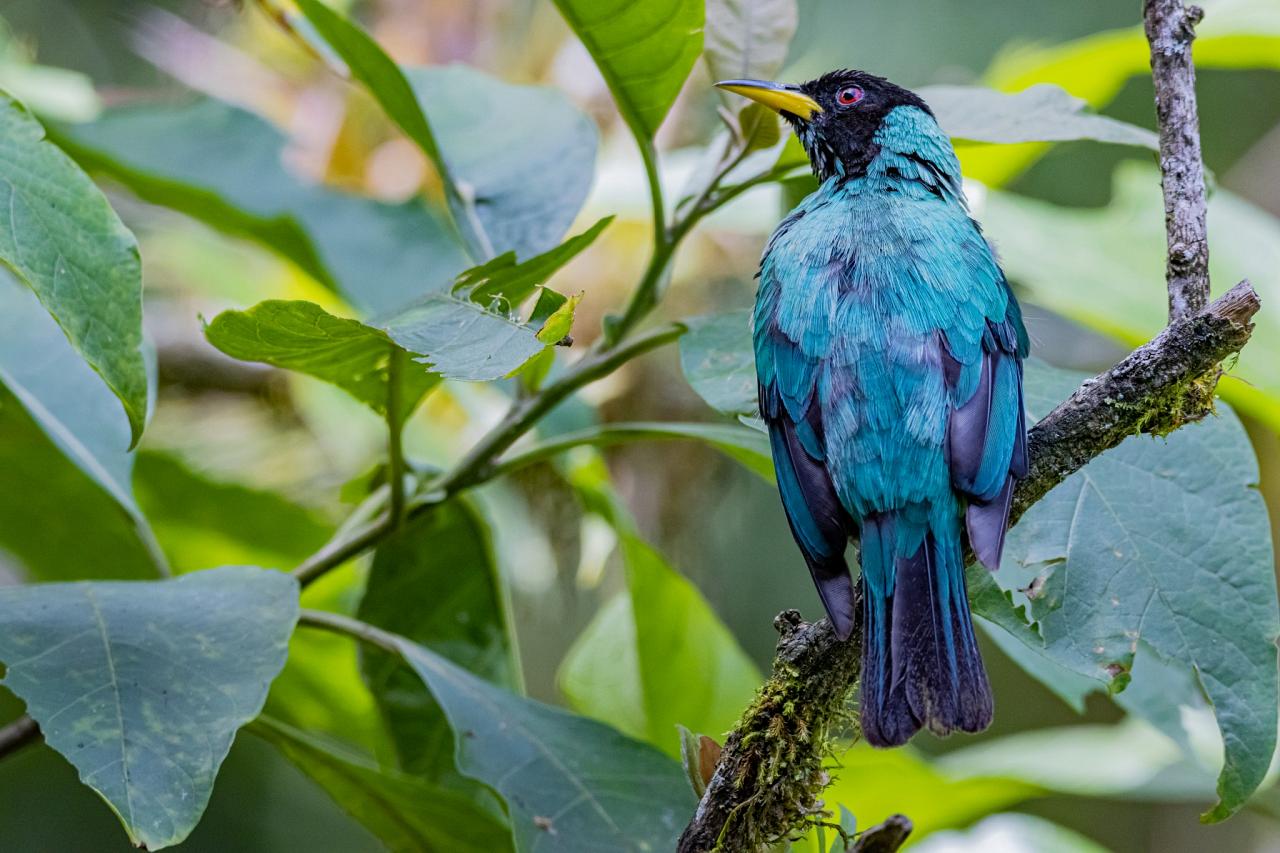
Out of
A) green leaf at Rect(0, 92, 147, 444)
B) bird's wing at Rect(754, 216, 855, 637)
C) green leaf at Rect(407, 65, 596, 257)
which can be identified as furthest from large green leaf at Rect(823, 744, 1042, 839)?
green leaf at Rect(0, 92, 147, 444)

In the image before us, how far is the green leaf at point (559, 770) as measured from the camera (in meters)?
2.23

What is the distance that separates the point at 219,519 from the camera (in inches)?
138

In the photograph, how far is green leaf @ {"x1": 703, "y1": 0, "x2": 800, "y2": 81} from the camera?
2.53 m

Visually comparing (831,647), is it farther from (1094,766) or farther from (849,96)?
(1094,766)

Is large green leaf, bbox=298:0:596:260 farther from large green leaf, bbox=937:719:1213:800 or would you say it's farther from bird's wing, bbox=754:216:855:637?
large green leaf, bbox=937:719:1213:800

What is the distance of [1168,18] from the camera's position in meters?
2.10

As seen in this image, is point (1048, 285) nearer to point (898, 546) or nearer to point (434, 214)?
point (898, 546)

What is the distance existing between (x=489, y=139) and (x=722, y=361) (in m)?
0.88

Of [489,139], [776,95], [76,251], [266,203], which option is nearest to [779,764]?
[76,251]

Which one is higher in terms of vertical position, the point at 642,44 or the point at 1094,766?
the point at 642,44

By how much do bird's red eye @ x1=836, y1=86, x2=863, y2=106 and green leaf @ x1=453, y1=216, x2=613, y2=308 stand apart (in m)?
1.19

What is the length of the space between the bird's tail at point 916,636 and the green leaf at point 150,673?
93cm

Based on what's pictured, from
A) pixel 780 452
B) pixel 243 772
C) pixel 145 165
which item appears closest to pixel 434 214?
pixel 145 165

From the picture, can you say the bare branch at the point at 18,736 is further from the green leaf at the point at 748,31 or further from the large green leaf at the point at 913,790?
the large green leaf at the point at 913,790
